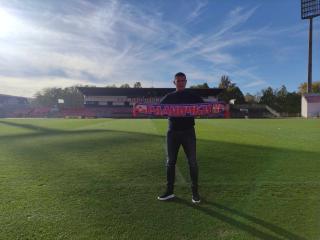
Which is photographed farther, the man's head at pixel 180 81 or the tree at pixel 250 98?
the tree at pixel 250 98

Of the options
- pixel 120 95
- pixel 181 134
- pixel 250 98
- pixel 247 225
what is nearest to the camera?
pixel 247 225

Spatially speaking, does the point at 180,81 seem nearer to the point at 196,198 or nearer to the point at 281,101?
the point at 196,198

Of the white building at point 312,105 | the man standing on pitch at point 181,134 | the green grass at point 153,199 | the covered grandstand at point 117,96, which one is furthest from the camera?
the covered grandstand at point 117,96

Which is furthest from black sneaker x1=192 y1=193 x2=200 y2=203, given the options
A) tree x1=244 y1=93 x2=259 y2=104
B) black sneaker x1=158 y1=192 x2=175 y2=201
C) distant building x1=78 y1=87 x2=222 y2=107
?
tree x1=244 y1=93 x2=259 y2=104

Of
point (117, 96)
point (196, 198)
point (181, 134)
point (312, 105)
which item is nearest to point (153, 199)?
point (196, 198)

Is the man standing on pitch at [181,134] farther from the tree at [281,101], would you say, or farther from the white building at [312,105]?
the tree at [281,101]

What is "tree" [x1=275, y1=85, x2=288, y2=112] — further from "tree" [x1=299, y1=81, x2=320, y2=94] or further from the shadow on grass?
the shadow on grass

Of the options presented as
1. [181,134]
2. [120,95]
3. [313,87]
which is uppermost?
[313,87]

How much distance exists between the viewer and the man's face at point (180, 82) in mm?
4570

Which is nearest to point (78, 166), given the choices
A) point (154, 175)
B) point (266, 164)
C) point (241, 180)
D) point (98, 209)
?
point (154, 175)

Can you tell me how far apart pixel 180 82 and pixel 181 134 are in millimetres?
762

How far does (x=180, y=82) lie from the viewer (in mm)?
4594

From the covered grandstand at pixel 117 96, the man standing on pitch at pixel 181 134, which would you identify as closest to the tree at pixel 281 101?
the covered grandstand at pixel 117 96

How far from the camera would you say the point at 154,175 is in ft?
19.5
